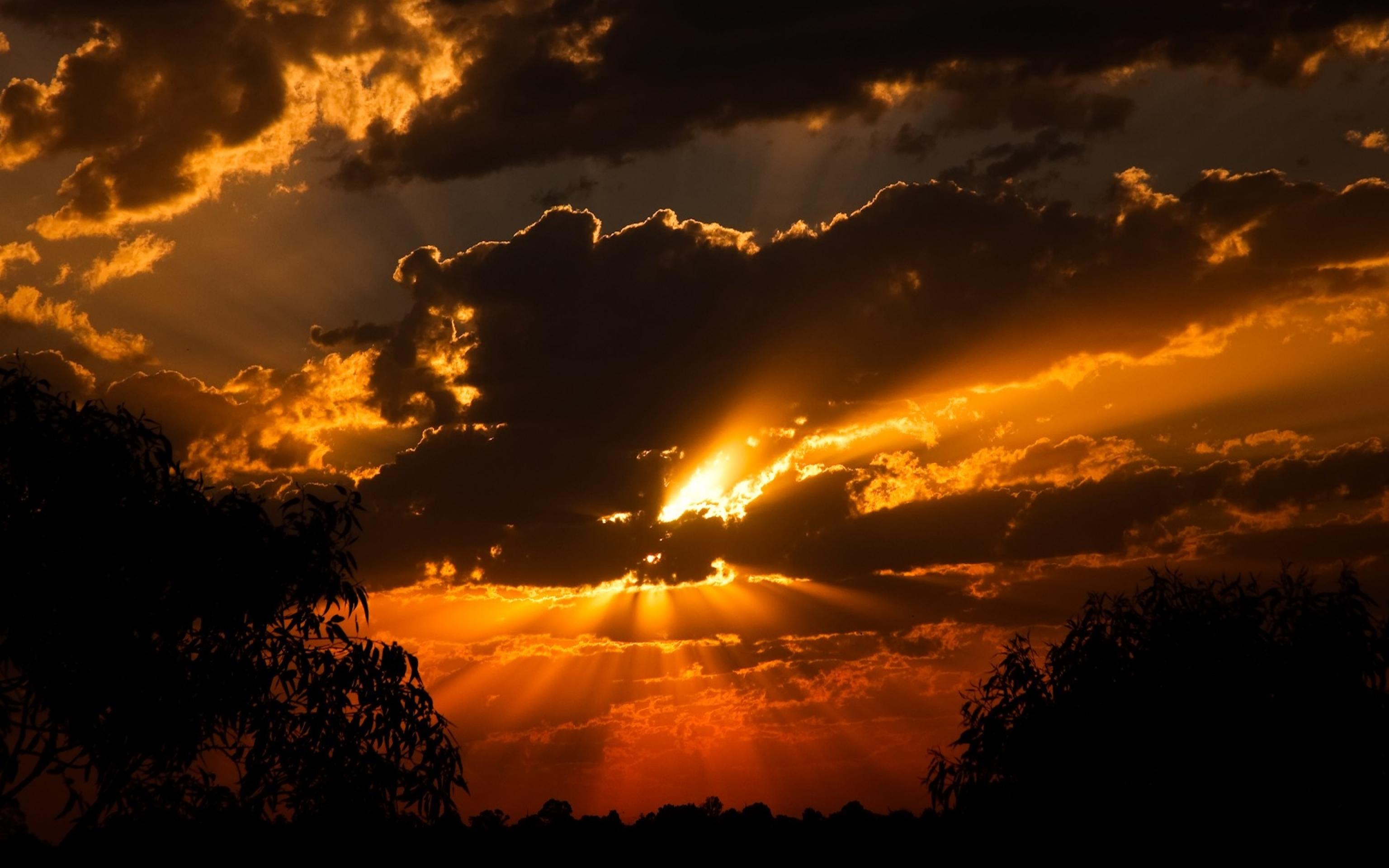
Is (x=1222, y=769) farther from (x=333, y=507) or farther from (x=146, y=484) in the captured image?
(x=146, y=484)

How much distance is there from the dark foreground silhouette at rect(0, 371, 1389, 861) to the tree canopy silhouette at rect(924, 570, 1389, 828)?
70 millimetres

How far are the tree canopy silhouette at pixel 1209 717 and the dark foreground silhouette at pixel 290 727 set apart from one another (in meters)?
0.07

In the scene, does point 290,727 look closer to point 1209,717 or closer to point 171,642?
point 171,642

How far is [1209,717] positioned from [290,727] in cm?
2032

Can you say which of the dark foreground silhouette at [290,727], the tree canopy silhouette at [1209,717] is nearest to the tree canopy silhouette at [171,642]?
the dark foreground silhouette at [290,727]

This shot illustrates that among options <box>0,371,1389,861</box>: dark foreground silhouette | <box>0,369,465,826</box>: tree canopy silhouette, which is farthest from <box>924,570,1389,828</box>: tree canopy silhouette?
<box>0,369,465,826</box>: tree canopy silhouette

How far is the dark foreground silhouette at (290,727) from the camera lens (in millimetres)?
20391

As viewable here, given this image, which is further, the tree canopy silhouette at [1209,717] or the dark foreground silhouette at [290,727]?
the tree canopy silhouette at [1209,717]

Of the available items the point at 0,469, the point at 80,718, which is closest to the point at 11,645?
the point at 80,718

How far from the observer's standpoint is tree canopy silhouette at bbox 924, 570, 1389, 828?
27094 mm

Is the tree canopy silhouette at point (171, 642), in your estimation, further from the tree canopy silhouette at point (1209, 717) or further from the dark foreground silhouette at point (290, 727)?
the tree canopy silhouette at point (1209, 717)

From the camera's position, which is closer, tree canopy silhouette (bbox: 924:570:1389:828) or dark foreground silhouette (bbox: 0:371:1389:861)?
dark foreground silhouette (bbox: 0:371:1389:861)

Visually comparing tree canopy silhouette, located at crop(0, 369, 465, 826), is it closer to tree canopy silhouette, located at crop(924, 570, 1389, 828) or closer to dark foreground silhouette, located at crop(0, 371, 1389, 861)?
dark foreground silhouette, located at crop(0, 371, 1389, 861)

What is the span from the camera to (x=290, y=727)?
22734 mm
